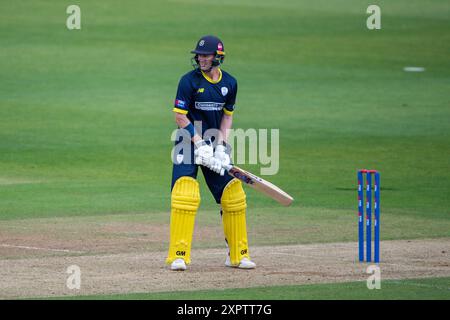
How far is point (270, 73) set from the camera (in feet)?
102

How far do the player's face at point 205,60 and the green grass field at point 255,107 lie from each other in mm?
2621

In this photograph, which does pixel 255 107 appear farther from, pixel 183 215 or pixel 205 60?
pixel 183 215

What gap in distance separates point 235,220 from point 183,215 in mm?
623

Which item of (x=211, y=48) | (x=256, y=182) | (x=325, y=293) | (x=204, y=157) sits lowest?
(x=325, y=293)

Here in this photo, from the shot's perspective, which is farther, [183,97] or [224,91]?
[224,91]

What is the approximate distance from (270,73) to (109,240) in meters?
17.3

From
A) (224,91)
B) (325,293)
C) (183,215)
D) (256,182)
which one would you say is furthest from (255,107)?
(325,293)

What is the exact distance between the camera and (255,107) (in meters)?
26.8

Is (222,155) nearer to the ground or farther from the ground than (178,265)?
farther from the ground

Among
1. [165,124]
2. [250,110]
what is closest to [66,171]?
[165,124]

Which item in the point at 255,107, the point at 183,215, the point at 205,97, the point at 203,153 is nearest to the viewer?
the point at 203,153

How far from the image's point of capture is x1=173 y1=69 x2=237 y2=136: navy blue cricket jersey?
1228 cm

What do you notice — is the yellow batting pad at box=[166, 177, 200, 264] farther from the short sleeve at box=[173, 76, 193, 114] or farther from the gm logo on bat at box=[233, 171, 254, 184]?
the short sleeve at box=[173, 76, 193, 114]

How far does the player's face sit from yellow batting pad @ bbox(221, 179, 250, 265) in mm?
1227
